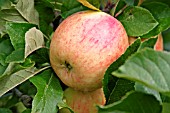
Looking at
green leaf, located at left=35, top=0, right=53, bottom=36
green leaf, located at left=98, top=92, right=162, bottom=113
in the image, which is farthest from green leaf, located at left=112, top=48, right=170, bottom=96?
green leaf, located at left=35, top=0, right=53, bottom=36

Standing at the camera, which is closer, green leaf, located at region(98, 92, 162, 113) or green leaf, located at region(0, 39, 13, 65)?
green leaf, located at region(98, 92, 162, 113)

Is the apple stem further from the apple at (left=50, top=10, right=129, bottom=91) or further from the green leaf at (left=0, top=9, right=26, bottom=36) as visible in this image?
the green leaf at (left=0, top=9, right=26, bottom=36)

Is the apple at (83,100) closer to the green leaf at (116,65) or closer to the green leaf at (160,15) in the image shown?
the green leaf at (116,65)

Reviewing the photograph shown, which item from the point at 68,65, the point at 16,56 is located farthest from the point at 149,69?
the point at 16,56

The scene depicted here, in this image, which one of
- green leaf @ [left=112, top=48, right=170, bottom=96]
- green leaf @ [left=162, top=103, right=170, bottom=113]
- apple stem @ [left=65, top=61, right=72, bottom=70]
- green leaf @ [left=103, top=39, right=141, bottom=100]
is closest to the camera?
green leaf @ [left=112, top=48, right=170, bottom=96]

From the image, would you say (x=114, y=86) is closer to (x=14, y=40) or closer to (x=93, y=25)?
(x=93, y=25)

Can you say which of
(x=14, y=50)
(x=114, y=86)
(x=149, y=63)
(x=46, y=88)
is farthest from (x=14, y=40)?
(x=149, y=63)
